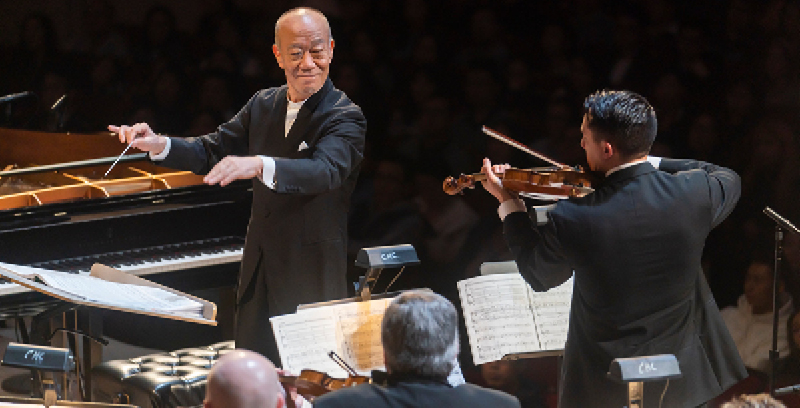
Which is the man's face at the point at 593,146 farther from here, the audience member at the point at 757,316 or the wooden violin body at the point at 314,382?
the audience member at the point at 757,316

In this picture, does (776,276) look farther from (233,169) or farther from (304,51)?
(233,169)

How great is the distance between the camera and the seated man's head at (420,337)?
1975 mm

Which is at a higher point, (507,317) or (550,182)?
(550,182)

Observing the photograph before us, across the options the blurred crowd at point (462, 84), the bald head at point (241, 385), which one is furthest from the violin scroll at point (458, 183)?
the blurred crowd at point (462, 84)

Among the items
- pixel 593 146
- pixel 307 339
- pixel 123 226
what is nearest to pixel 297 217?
pixel 307 339

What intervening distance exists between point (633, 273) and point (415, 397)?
0.79 m

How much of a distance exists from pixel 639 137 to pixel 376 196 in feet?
8.82

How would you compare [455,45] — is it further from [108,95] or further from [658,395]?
[658,395]

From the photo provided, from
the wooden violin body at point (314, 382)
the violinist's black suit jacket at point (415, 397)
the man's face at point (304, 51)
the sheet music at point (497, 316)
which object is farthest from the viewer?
the man's face at point (304, 51)

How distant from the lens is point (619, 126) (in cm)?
240

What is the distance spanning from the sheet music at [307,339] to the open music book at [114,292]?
290 millimetres

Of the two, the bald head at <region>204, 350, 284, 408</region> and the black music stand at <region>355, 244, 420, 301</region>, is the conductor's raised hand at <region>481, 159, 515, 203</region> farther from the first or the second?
the bald head at <region>204, 350, 284, 408</region>

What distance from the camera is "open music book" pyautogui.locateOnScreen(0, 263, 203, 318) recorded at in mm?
2111

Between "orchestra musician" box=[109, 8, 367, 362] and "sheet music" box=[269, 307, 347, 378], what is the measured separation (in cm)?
50
